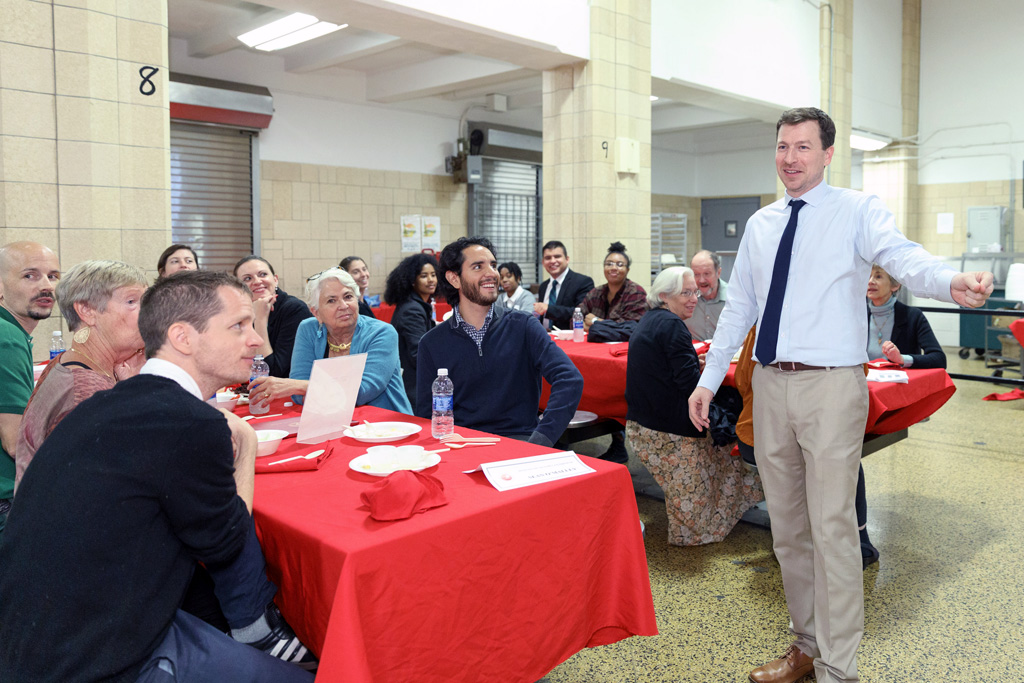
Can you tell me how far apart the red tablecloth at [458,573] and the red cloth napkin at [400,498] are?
0.08 ft

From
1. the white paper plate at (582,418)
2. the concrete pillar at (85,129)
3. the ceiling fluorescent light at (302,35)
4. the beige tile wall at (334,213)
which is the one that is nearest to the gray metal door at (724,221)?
the beige tile wall at (334,213)

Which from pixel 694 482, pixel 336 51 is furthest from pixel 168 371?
pixel 336 51

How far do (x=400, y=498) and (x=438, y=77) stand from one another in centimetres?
798

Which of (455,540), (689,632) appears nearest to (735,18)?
(689,632)

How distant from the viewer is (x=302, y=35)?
743cm

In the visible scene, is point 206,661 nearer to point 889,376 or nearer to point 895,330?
point 889,376

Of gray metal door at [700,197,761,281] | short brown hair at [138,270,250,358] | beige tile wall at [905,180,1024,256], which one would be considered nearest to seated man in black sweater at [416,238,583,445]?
short brown hair at [138,270,250,358]

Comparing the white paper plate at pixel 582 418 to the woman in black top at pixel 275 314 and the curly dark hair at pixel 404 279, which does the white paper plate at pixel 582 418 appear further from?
the woman in black top at pixel 275 314

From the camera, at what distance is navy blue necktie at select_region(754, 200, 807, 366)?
7.67 feet

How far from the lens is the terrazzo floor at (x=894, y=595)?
8.36 ft

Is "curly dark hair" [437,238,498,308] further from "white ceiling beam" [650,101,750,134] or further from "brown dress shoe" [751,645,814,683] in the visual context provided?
"white ceiling beam" [650,101,750,134]

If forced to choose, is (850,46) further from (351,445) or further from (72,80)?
(351,445)

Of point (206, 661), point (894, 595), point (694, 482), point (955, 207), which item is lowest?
point (894, 595)

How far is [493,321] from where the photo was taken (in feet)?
9.91
